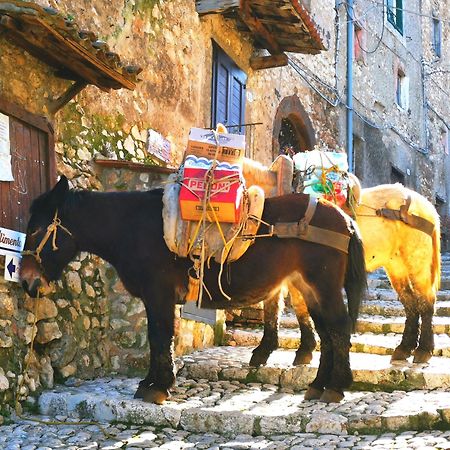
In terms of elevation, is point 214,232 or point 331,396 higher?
point 214,232

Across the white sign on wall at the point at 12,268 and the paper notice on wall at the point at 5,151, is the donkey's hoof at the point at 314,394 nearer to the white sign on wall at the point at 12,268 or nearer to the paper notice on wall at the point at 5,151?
the white sign on wall at the point at 12,268

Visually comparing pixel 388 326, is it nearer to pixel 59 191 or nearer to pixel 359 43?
pixel 59 191

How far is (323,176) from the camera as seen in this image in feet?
20.9

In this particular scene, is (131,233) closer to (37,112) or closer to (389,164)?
(37,112)

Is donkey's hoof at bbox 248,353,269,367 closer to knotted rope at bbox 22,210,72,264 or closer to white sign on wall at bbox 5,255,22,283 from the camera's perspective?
knotted rope at bbox 22,210,72,264

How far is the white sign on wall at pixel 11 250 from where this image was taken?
503cm

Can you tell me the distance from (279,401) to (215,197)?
1.69 meters

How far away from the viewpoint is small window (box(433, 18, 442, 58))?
21.5m

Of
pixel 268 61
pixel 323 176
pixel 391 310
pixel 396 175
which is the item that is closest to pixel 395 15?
pixel 396 175

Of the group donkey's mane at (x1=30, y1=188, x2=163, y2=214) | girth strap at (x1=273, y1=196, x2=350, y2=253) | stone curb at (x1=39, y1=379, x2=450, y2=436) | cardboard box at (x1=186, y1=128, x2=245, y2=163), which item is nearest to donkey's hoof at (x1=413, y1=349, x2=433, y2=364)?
stone curb at (x1=39, y1=379, x2=450, y2=436)

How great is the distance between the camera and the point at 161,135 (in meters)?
7.64

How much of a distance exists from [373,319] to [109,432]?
16.9ft

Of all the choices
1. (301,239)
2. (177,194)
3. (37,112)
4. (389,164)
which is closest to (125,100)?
(37,112)

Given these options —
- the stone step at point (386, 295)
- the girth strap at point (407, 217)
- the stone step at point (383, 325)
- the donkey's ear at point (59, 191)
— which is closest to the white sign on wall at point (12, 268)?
the donkey's ear at point (59, 191)
